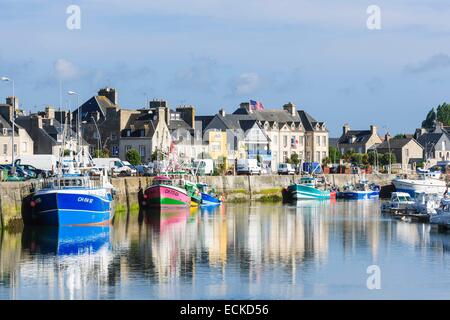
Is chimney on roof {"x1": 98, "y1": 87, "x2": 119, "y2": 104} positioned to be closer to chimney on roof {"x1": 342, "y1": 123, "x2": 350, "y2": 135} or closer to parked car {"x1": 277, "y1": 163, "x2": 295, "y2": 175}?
parked car {"x1": 277, "y1": 163, "x2": 295, "y2": 175}

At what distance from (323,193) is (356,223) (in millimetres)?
29180

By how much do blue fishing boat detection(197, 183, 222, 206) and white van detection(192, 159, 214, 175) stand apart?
2.35 m

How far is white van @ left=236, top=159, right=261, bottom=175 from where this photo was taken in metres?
91.9

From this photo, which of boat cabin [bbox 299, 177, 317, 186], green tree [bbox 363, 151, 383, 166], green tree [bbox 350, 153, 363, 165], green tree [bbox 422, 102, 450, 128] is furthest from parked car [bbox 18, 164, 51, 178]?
green tree [bbox 422, 102, 450, 128]

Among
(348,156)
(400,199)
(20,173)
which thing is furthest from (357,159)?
(20,173)

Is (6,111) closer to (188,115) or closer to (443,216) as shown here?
(188,115)

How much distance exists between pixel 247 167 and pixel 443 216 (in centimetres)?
3924

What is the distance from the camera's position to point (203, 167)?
8525 cm

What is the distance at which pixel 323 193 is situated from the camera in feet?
292

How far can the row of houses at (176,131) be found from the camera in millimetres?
82125

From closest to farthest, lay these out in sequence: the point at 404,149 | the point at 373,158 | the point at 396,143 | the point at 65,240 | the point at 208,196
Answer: the point at 65,240 → the point at 208,196 → the point at 373,158 → the point at 404,149 → the point at 396,143

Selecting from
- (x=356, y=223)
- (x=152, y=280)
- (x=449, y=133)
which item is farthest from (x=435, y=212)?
(x=449, y=133)

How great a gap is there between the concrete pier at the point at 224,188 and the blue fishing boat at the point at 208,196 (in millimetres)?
1131
